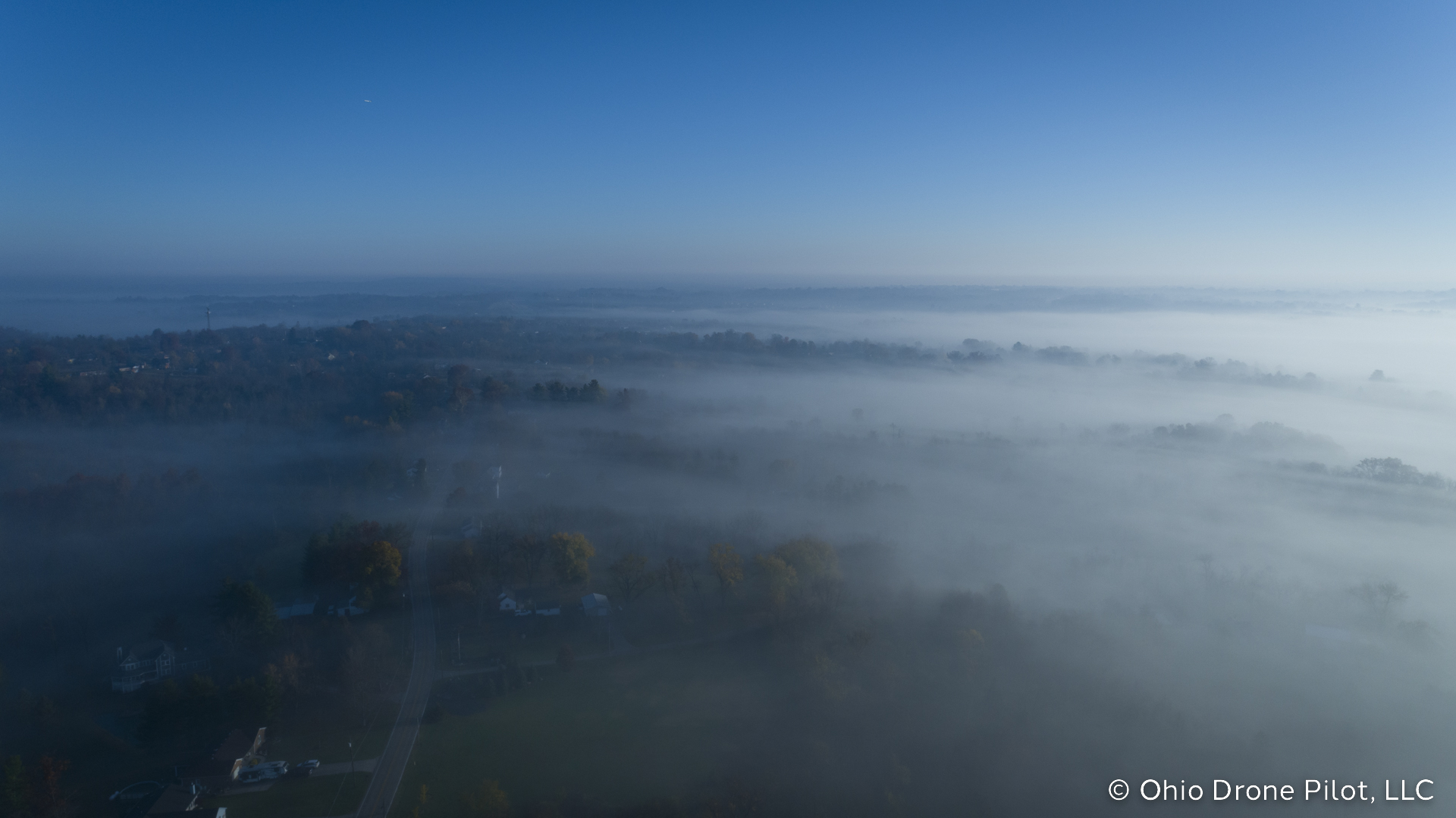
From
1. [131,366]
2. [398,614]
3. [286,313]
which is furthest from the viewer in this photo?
[286,313]

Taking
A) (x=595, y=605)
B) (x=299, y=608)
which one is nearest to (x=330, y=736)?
(x=299, y=608)

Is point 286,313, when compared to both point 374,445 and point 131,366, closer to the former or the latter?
point 131,366

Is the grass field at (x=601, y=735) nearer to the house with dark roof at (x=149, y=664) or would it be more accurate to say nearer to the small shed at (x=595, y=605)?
the small shed at (x=595, y=605)

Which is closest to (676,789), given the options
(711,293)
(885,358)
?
(885,358)

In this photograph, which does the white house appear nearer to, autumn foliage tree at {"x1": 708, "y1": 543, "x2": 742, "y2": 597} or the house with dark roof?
the house with dark roof

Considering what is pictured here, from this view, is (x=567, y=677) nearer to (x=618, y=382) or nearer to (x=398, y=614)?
(x=398, y=614)

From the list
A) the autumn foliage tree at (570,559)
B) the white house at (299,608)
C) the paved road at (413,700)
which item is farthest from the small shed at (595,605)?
the white house at (299,608)

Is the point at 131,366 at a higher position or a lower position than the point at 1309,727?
higher

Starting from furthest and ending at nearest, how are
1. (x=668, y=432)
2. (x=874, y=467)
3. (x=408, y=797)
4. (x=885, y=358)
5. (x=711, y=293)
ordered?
(x=711, y=293)
(x=885, y=358)
(x=668, y=432)
(x=874, y=467)
(x=408, y=797)

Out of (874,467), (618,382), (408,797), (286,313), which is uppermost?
(286,313)

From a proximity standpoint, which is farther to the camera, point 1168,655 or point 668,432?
point 668,432
